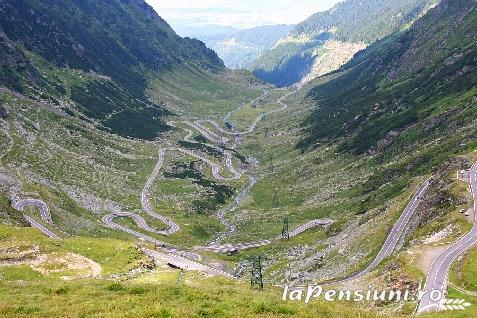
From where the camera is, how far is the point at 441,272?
6806 cm

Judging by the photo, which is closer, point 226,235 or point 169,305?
point 169,305

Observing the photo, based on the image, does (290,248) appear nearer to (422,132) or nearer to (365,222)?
(365,222)

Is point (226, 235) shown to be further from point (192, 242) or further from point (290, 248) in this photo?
point (290, 248)

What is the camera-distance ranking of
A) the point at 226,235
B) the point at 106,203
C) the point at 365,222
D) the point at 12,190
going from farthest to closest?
the point at 106,203 < the point at 226,235 < the point at 12,190 < the point at 365,222

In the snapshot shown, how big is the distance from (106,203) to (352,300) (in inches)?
5752

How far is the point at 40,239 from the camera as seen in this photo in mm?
82750

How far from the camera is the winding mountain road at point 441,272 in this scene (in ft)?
185

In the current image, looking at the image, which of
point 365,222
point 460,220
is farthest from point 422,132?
point 460,220

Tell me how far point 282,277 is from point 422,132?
109m

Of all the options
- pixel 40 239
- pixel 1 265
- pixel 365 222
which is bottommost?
pixel 1 265

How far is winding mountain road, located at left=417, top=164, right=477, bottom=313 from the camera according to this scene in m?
56.4

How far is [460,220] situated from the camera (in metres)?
86.6

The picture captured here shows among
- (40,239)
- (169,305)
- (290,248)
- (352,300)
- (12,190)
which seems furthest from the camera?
(12,190)

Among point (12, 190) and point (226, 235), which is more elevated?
point (12, 190)
